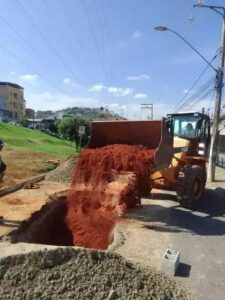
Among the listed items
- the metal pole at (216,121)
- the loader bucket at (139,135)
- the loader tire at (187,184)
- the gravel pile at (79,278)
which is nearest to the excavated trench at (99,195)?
the loader bucket at (139,135)

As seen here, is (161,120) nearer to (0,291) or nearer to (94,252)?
(94,252)

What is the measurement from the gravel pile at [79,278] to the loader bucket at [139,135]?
4.69m

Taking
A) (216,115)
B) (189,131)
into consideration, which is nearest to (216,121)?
(216,115)

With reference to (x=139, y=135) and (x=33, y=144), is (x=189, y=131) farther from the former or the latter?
(x=33, y=144)

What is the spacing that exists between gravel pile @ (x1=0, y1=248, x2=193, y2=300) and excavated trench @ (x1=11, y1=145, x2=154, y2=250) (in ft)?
12.2

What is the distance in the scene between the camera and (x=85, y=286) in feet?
17.4

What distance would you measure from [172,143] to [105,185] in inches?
87.4

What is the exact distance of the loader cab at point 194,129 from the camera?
1380 cm

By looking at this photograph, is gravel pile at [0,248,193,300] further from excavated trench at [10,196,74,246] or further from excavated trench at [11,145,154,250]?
excavated trench at [11,145,154,250]

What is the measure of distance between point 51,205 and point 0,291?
22.4 ft

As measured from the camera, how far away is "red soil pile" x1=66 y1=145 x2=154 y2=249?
408 inches

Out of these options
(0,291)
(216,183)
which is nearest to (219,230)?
(0,291)

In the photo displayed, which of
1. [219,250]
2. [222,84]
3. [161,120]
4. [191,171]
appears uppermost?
[222,84]

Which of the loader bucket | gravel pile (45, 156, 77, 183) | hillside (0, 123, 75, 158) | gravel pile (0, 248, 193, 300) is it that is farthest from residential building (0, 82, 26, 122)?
gravel pile (0, 248, 193, 300)
